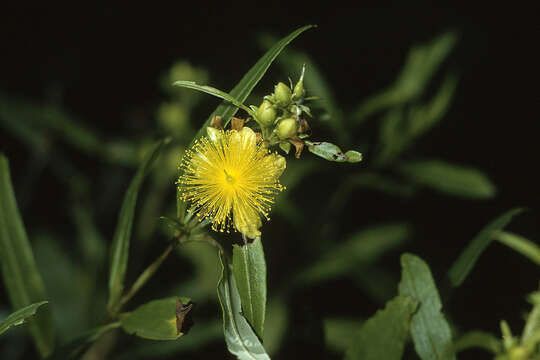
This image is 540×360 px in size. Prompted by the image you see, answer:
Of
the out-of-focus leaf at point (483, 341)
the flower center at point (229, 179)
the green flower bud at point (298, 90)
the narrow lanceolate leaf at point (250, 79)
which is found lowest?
the out-of-focus leaf at point (483, 341)

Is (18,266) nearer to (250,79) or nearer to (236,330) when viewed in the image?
(236,330)

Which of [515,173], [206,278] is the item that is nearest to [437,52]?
[515,173]

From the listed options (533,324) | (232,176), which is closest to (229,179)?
(232,176)

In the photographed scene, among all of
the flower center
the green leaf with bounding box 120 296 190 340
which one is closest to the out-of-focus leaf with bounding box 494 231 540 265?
the flower center

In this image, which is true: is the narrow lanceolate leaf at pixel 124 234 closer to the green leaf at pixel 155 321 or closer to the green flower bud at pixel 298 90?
the green leaf at pixel 155 321

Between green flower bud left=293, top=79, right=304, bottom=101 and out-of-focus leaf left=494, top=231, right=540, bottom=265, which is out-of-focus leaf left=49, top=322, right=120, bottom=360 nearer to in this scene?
green flower bud left=293, top=79, right=304, bottom=101

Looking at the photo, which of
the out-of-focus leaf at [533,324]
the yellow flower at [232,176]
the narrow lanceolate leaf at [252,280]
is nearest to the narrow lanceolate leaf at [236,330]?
the narrow lanceolate leaf at [252,280]
